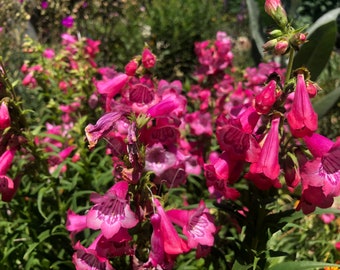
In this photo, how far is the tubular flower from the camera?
67.1 inches

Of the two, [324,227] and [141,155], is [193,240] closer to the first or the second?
[141,155]

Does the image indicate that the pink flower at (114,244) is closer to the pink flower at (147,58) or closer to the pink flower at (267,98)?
the pink flower at (267,98)

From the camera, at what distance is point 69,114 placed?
12.0ft

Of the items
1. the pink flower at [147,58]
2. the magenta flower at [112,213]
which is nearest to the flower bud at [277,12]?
the pink flower at [147,58]

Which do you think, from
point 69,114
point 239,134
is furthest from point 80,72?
point 239,134

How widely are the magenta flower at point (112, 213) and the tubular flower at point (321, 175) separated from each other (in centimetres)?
66

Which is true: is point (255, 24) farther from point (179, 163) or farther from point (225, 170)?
point (225, 170)

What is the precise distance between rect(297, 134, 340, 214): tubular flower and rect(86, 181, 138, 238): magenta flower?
0.66 m

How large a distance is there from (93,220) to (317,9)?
50.0 feet

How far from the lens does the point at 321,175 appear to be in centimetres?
171

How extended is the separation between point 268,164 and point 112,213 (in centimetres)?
62

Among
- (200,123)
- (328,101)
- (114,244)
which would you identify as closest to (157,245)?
(114,244)

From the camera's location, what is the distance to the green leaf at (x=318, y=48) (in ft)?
12.5

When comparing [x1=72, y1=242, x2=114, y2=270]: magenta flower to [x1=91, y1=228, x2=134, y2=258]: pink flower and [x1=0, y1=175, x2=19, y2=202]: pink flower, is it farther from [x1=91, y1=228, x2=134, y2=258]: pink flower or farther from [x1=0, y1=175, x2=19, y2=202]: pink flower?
[x1=0, y1=175, x2=19, y2=202]: pink flower
